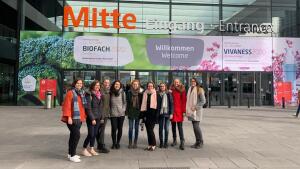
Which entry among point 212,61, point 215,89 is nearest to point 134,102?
point 212,61

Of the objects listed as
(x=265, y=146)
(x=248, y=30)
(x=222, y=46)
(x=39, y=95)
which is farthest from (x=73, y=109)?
(x=248, y=30)

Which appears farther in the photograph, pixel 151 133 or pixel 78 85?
pixel 151 133

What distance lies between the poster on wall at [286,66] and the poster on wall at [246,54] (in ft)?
2.23

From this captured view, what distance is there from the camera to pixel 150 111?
8.96m

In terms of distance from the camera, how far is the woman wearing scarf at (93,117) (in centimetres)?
807

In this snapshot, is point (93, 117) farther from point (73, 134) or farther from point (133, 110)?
point (133, 110)

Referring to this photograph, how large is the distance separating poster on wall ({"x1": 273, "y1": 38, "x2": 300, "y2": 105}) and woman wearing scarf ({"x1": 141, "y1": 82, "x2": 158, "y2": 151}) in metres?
19.9

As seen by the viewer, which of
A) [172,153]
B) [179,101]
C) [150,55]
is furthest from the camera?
[150,55]

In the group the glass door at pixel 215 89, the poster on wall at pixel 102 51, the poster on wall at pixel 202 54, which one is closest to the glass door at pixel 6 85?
the poster on wall at pixel 102 51

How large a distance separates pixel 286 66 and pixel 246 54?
10.6 ft

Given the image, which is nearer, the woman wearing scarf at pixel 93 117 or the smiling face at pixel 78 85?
the smiling face at pixel 78 85

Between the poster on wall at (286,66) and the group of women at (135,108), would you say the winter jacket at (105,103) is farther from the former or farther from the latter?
the poster on wall at (286,66)

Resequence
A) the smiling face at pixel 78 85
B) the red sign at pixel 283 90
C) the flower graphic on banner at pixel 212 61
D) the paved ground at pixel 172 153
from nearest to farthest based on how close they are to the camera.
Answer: the paved ground at pixel 172 153 → the smiling face at pixel 78 85 → the flower graphic on banner at pixel 212 61 → the red sign at pixel 283 90

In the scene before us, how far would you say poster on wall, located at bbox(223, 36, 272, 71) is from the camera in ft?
86.4
